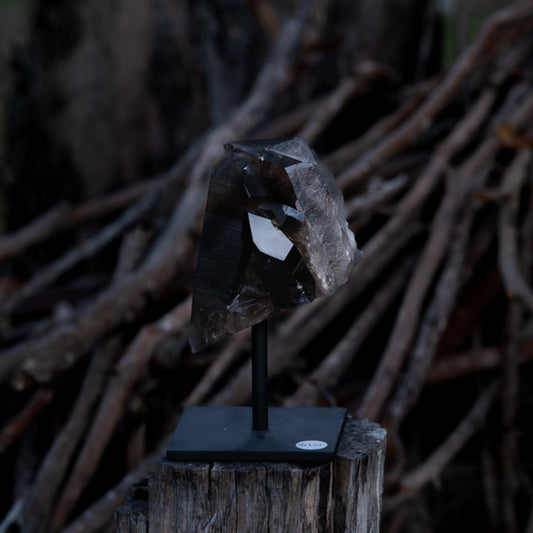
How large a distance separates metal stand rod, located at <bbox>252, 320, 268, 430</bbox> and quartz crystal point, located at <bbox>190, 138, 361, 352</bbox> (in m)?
0.04

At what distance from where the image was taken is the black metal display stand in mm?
1361

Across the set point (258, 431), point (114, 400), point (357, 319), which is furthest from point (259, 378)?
point (357, 319)

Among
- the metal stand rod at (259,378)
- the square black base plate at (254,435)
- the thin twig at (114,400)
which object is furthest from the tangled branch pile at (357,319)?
the metal stand rod at (259,378)

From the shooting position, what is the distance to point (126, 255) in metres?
2.96

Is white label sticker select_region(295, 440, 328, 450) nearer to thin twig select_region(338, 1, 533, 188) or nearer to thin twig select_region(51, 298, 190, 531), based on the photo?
thin twig select_region(51, 298, 190, 531)

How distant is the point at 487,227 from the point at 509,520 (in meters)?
0.91

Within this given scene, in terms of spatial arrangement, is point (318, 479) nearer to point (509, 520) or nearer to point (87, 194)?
point (509, 520)

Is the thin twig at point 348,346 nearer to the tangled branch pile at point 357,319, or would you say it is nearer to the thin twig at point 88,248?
the tangled branch pile at point 357,319

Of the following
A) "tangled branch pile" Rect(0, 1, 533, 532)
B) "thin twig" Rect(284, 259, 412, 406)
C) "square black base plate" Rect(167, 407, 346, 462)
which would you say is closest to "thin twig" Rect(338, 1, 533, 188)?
"tangled branch pile" Rect(0, 1, 533, 532)

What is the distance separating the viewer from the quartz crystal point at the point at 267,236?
1378mm

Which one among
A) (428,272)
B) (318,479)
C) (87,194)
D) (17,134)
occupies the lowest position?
(318,479)

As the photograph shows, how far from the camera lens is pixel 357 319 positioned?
108 inches

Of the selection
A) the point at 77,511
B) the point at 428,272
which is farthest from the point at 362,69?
the point at 77,511

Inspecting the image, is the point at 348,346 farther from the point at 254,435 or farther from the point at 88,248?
the point at 88,248
